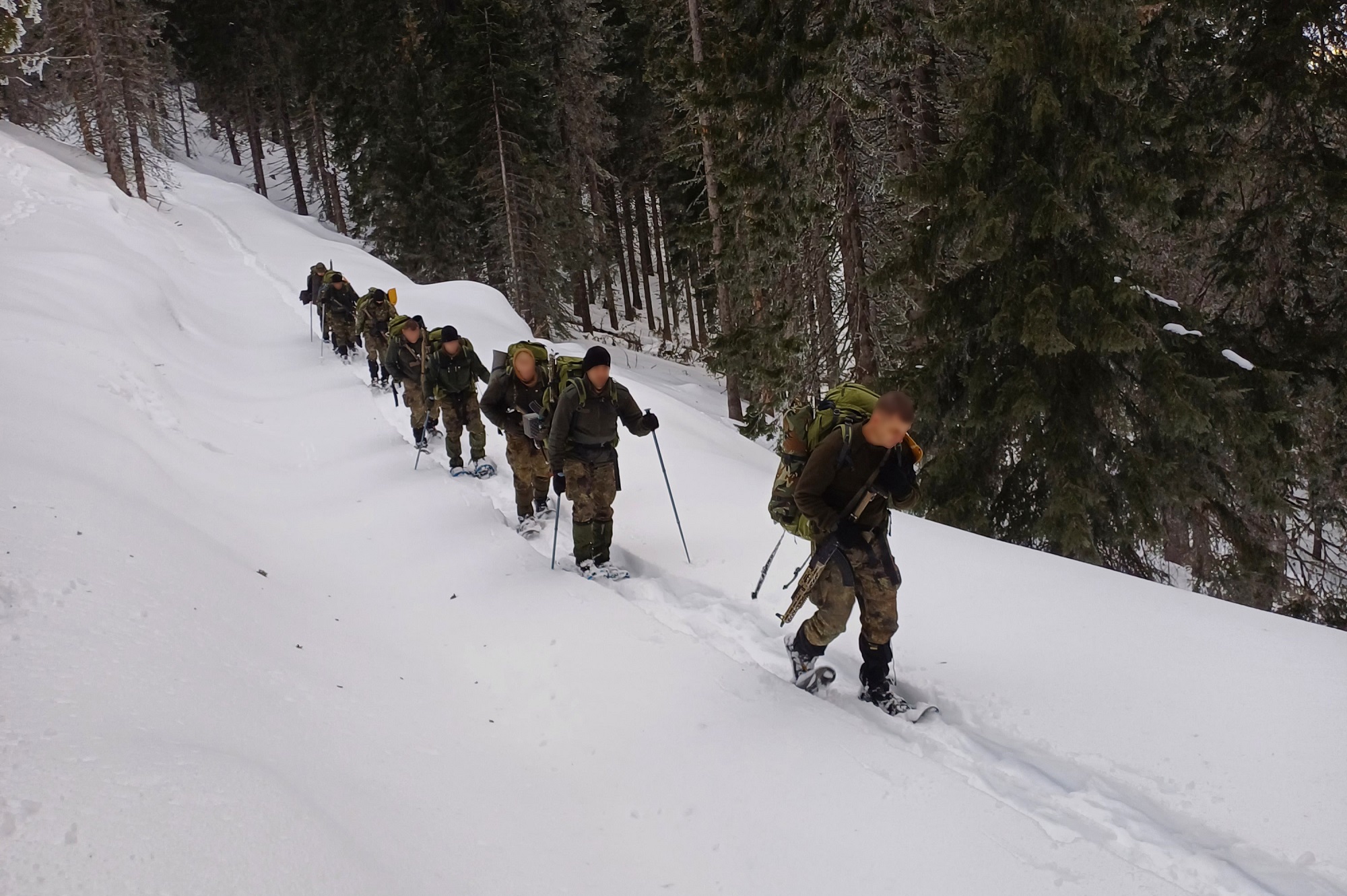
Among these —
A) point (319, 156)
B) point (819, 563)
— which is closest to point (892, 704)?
point (819, 563)

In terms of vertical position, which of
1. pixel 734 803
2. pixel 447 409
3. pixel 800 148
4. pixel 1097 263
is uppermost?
pixel 800 148

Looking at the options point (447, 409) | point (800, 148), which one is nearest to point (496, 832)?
point (447, 409)

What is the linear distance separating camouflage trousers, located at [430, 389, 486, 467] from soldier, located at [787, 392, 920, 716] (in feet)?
21.1

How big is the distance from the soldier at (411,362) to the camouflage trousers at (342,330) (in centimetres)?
658

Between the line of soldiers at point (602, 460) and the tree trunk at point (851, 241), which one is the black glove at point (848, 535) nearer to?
the line of soldiers at point (602, 460)

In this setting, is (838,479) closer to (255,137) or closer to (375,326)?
(375,326)

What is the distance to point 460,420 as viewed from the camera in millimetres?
10219

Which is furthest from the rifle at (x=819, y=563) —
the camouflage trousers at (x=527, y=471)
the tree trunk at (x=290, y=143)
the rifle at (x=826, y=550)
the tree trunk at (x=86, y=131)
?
the tree trunk at (x=290, y=143)

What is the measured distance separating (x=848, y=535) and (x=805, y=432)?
25.5 inches

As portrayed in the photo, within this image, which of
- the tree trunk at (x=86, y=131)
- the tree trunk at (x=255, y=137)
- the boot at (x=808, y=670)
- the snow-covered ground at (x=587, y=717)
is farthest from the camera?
the tree trunk at (x=255, y=137)

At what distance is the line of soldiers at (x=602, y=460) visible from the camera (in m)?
4.39

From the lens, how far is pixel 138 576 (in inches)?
199

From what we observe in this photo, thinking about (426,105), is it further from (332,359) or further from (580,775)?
(580,775)

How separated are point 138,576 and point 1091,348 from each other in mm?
7985
